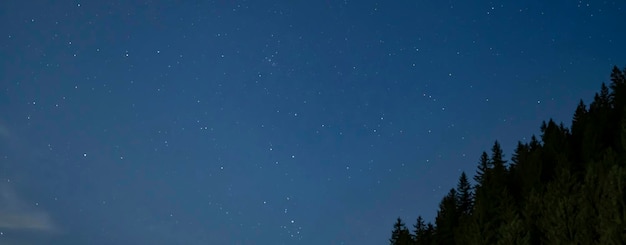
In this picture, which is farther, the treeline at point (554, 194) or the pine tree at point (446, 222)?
the pine tree at point (446, 222)

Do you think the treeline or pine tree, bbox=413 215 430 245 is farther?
pine tree, bbox=413 215 430 245

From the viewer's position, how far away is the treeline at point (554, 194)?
2295 cm

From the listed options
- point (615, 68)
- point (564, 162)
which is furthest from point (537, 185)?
point (615, 68)

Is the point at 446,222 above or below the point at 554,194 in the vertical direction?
above

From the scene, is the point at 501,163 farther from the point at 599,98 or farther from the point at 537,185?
the point at 599,98

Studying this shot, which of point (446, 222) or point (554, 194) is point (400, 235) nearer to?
point (446, 222)

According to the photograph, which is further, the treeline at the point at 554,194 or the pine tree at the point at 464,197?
the pine tree at the point at 464,197

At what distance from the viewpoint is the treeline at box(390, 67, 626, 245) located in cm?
2295

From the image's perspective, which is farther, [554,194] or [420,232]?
[420,232]

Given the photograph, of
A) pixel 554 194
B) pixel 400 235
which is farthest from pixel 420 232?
pixel 554 194

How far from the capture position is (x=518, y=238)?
26.1 m

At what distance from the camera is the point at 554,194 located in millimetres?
27203

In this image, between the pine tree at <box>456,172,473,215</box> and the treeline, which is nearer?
the treeline

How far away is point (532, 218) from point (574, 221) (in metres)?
4.36
